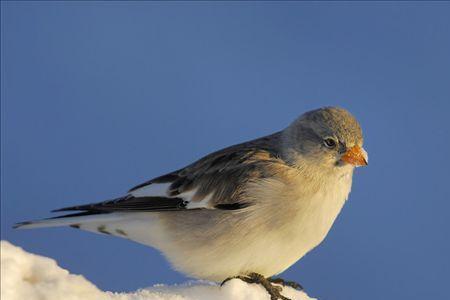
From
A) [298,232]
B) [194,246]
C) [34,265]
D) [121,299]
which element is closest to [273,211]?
[298,232]

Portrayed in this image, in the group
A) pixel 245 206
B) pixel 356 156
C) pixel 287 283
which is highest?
pixel 356 156

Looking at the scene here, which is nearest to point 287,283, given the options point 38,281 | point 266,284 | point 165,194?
point 266,284

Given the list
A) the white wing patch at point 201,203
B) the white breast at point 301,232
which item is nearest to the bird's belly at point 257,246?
the white breast at point 301,232

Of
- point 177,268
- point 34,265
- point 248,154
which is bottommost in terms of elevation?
point 177,268

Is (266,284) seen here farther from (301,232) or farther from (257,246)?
(301,232)

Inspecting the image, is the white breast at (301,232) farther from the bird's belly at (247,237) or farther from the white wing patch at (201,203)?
the white wing patch at (201,203)

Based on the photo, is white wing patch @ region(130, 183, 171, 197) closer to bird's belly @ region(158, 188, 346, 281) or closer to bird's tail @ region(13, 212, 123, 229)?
bird's tail @ region(13, 212, 123, 229)

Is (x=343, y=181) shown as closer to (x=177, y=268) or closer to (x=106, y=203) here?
(x=177, y=268)
